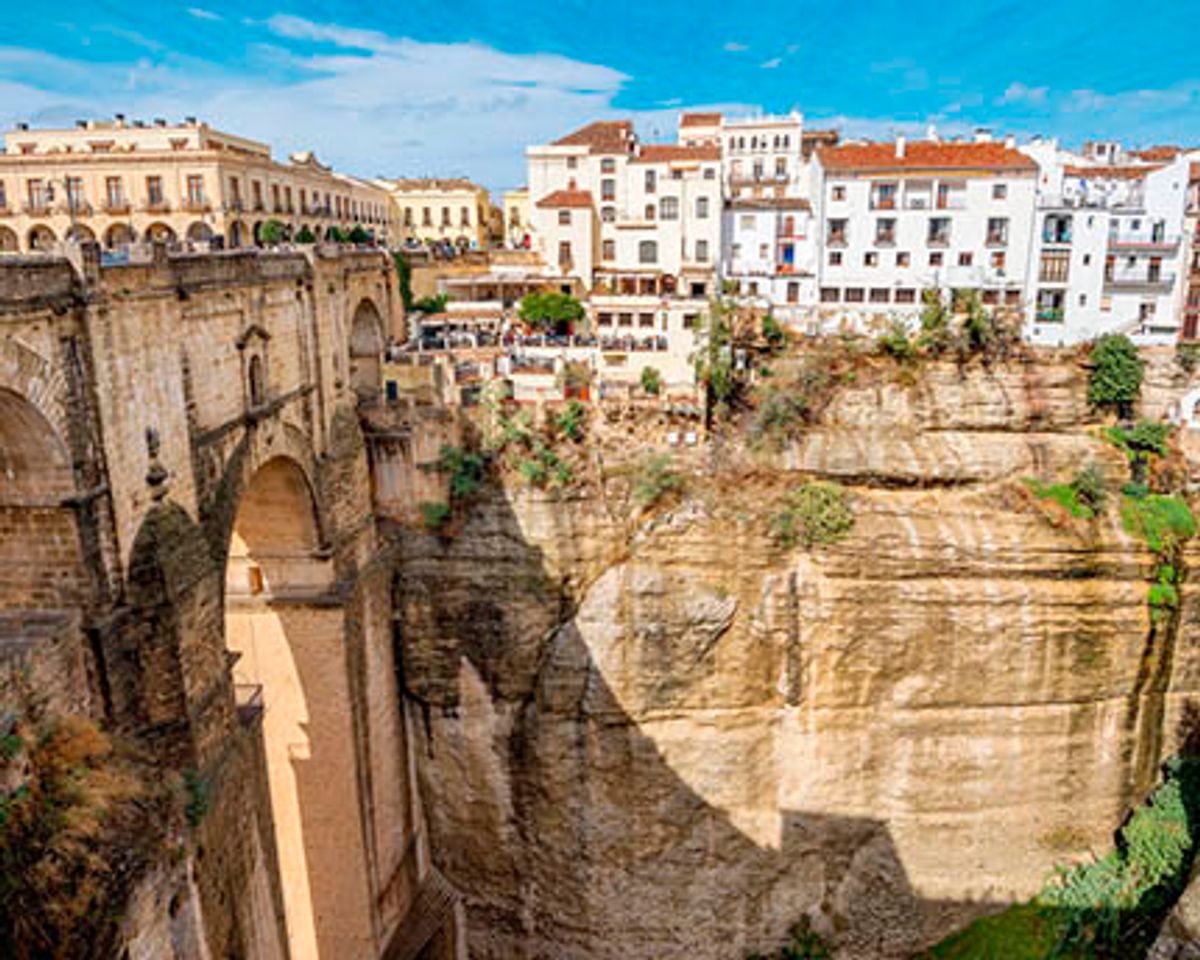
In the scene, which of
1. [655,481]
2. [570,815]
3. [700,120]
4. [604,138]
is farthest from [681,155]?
[570,815]

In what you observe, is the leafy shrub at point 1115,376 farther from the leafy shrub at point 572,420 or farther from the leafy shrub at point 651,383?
the leafy shrub at point 572,420

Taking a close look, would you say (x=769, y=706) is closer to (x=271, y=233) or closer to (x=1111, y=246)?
(x=1111, y=246)

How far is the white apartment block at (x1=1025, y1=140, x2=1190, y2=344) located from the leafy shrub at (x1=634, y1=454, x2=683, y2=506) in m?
12.3

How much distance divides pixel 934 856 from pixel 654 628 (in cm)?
741

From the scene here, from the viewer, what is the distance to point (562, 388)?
19375 millimetres

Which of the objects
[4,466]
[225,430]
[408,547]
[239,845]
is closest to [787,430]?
[408,547]

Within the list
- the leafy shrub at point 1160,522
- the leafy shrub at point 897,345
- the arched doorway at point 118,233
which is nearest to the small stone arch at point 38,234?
the arched doorway at point 118,233

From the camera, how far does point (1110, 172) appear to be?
2561cm

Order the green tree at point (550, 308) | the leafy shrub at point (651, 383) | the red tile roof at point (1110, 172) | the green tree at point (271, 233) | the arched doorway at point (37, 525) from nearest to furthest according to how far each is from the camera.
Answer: the arched doorway at point (37, 525) < the leafy shrub at point (651, 383) < the green tree at point (550, 308) < the red tile roof at point (1110, 172) < the green tree at point (271, 233)

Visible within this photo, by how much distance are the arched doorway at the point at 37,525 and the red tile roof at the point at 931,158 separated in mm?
22422

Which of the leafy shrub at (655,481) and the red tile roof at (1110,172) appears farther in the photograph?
the red tile roof at (1110,172)

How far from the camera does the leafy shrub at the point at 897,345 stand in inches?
798

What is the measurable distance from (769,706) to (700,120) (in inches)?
1147

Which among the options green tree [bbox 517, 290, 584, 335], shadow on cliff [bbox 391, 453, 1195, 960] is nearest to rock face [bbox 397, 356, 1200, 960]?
shadow on cliff [bbox 391, 453, 1195, 960]
